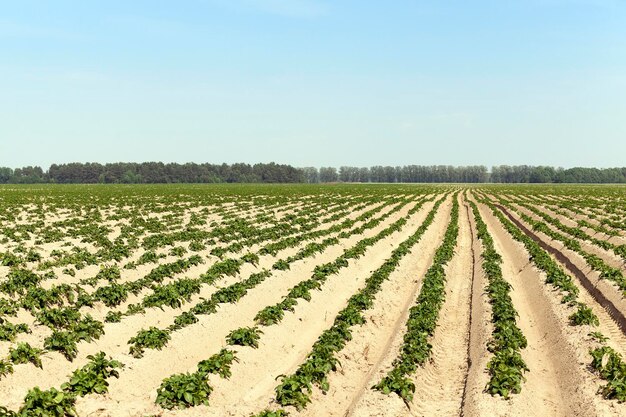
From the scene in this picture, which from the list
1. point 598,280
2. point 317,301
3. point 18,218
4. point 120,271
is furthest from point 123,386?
point 18,218

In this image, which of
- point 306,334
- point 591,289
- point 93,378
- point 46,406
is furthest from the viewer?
point 591,289

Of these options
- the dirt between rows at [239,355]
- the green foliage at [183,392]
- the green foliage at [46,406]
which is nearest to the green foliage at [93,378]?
the dirt between rows at [239,355]

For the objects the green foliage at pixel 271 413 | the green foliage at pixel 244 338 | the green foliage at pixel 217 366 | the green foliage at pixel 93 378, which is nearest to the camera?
the green foliage at pixel 271 413

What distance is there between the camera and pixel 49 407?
24.5ft

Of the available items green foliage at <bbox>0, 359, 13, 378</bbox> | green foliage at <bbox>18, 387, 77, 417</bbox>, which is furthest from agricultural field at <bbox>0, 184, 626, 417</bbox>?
green foliage at <bbox>0, 359, 13, 378</bbox>

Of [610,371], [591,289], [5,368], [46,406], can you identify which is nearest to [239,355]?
[46,406]

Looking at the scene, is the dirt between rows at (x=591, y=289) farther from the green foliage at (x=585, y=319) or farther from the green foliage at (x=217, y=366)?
the green foliage at (x=217, y=366)

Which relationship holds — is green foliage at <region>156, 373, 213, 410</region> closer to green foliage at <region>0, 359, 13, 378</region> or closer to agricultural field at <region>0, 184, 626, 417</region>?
agricultural field at <region>0, 184, 626, 417</region>

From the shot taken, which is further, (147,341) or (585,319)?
(585,319)

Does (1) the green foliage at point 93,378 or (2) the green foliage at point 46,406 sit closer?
(2) the green foliage at point 46,406

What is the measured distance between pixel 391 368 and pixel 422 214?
1370 inches

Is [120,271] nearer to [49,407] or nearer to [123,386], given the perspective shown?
[123,386]

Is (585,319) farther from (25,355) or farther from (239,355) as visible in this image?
(25,355)

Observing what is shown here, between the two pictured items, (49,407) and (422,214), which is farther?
(422,214)
